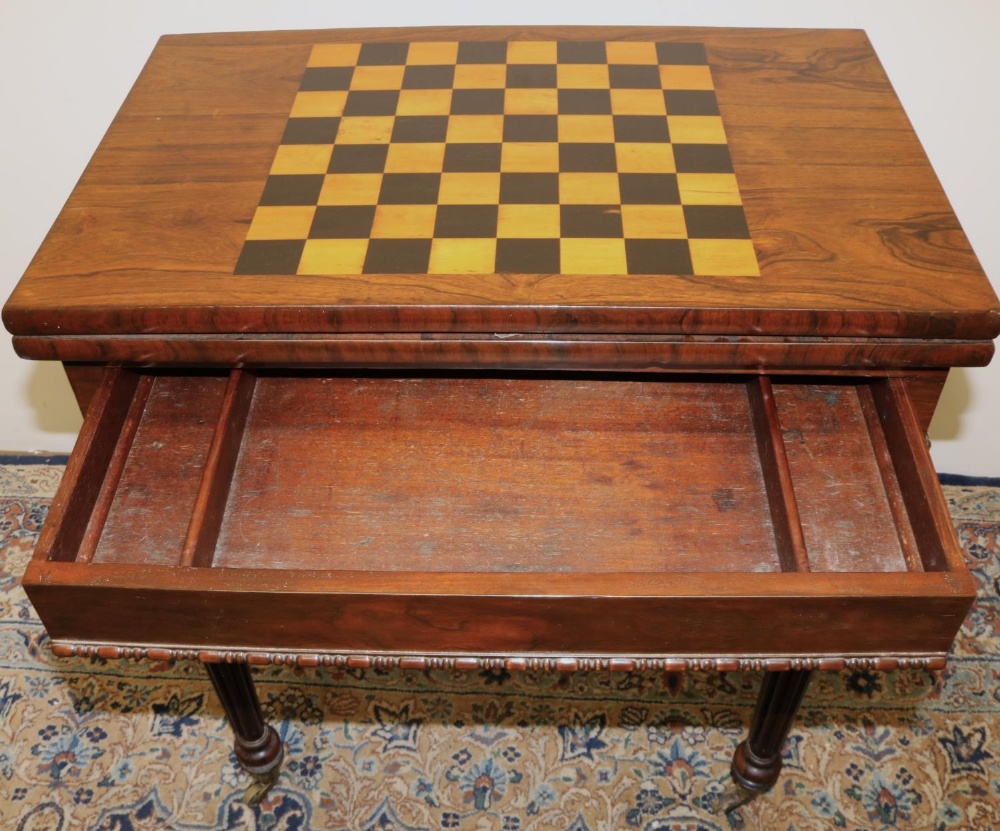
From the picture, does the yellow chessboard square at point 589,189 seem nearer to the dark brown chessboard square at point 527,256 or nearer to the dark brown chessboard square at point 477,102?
the dark brown chessboard square at point 527,256

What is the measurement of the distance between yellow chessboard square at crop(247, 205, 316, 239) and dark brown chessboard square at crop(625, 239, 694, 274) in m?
0.41

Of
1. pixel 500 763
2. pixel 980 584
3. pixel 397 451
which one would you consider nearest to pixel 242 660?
pixel 397 451

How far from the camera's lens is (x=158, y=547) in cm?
121

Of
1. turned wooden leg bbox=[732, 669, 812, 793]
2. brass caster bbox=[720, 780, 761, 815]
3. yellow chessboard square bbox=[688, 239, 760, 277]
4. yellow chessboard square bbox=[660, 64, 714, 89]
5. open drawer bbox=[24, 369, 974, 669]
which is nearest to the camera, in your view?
open drawer bbox=[24, 369, 974, 669]

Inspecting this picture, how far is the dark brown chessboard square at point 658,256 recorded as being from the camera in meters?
1.18

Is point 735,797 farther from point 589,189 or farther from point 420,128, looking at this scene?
point 420,128

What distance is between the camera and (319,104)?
147 centimetres

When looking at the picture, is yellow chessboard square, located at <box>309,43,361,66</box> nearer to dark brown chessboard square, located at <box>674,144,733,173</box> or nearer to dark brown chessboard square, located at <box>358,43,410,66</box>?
dark brown chessboard square, located at <box>358,43,410,66</box>

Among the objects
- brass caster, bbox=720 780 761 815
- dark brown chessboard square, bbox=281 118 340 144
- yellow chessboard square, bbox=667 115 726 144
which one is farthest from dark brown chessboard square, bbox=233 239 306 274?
brass caster, bbox=720 780 761 815

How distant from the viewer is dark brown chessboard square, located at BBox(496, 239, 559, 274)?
117 cm

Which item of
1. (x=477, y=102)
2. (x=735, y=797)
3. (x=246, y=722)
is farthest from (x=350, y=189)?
(x=735, y=797)

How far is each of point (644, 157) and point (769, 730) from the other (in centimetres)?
87

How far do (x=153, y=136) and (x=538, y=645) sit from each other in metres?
0.91

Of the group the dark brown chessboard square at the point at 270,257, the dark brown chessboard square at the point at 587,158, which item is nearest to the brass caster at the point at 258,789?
the dark brown chessboard square at the point at 270,257
